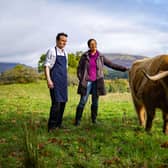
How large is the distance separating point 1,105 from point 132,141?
891 centimetres

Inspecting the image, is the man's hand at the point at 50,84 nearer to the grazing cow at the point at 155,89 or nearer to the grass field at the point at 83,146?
the grass field at the point at 83,146

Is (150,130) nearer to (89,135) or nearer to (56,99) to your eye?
(89,135)

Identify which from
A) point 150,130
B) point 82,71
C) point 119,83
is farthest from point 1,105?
point 119,83

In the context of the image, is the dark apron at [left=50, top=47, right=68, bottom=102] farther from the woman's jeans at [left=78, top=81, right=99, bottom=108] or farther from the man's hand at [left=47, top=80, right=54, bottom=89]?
the woman's jeans at [left=78, top=81, right=99, bottom=108]

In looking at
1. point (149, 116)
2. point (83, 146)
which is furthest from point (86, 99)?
point (83, 146)

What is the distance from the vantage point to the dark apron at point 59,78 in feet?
32.2

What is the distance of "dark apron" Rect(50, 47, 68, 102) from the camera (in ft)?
32.2

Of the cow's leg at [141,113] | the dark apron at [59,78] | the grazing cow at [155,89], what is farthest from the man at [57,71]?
the cow's leg at [141,113]

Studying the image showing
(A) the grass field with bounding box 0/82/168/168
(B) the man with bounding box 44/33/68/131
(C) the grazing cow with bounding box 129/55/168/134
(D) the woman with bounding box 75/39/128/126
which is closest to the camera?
(A) the grass field with bounding box 0/82/168/168

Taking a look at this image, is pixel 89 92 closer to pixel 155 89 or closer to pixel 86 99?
pixel 86 99

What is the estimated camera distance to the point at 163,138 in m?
9.17

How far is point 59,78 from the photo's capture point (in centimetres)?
985

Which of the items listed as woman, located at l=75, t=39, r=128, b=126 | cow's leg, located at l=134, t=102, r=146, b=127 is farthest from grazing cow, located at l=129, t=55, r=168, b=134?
cow's leg, located at l=134, t=102, r=146, b=127

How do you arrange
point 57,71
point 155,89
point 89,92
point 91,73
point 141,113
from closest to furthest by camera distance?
1. point 155,89
2. point 57,71
3. point 91,73
4. point 89,92
5. point 141,113
